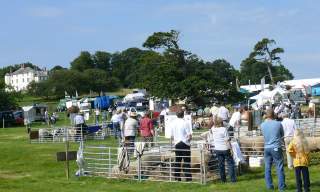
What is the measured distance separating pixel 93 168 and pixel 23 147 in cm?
1245

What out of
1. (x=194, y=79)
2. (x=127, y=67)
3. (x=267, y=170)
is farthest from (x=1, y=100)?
(x=127, y=67)

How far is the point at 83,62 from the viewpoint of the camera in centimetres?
17388

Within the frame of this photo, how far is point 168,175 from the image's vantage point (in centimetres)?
1675

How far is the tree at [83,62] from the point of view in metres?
172

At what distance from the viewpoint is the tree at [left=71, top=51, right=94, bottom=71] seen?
564 feet

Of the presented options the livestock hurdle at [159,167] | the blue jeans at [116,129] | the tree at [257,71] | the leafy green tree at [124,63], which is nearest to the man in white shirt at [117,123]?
the blue jeans at [116,129]

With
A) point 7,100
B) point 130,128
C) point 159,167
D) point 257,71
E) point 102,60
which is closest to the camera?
point 159,167

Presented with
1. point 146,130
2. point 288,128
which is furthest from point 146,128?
point 288,128

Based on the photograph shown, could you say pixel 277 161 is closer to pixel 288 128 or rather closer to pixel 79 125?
pixel 288 128

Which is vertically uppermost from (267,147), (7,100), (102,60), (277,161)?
(102,60)

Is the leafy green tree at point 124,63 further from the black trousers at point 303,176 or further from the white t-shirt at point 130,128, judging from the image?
the black trousers at point 303,176

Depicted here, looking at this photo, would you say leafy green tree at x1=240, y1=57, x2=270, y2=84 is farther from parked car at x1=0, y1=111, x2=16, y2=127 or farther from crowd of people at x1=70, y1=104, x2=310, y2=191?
crowd of people at x1=70, y1=104, x2=310, y2=191

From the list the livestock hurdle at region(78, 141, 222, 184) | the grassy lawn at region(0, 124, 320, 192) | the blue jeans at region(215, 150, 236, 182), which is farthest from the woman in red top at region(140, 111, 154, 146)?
the blue jeans at region(215, 150, 236, 182)

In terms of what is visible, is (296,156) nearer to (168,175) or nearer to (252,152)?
(168,175)
